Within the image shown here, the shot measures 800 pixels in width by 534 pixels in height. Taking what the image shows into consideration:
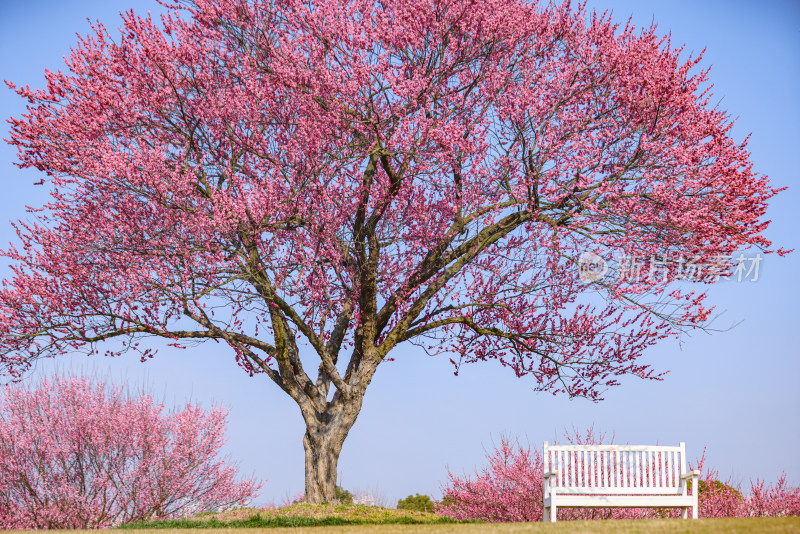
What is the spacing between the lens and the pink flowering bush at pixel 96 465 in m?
13.7

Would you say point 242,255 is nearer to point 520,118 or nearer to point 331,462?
point 331,462

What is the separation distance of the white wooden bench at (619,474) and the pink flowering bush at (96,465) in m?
8.05

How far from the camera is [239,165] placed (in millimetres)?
11469

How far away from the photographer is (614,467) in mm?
9688

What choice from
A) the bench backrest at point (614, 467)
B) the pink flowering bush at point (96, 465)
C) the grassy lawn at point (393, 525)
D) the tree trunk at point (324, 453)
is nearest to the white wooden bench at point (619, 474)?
the bench backrest at point (614, 467)

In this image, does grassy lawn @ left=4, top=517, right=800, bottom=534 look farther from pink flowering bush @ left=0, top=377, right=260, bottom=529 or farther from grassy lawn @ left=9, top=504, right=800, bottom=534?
pink flowering bush @ left=0, top=377, right=260, bottom=529

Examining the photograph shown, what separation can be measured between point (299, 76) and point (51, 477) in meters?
9.98

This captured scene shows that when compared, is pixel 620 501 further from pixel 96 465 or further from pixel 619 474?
pixel 96 465

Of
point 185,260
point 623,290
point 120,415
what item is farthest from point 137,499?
point 623,290

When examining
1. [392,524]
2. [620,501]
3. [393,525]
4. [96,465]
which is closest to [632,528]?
[620,501]

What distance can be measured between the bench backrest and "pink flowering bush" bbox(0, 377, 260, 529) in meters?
8.07

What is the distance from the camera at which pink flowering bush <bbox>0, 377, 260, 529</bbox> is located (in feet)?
44.8

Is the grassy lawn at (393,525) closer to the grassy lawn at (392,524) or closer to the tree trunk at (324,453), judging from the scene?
the grassy lawn at (392,524)

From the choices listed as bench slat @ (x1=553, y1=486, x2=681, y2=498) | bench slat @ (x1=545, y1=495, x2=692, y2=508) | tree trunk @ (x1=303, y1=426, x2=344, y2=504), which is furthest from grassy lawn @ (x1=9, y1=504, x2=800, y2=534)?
bench slat @ (x1=553, y1=486, x2=681, y2=498)
